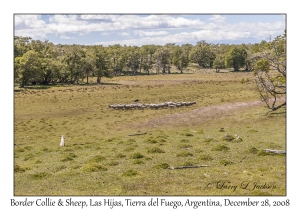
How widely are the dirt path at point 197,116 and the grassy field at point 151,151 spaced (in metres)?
0.16

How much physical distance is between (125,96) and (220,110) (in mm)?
34791

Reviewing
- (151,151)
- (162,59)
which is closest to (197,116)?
(151,151)

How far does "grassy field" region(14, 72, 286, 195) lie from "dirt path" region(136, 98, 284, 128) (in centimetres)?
16

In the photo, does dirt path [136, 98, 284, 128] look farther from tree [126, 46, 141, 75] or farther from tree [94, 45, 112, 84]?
tree [126, 46, 141, 75]

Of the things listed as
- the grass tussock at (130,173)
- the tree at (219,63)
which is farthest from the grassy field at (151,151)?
the tree at (219,63)

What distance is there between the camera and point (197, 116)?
5153 cm

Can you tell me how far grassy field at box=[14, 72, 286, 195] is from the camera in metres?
19.9

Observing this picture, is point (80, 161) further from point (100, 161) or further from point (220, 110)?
point (220, 110)

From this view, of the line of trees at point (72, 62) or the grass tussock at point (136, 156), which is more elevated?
the line of trees at point (72, 62)

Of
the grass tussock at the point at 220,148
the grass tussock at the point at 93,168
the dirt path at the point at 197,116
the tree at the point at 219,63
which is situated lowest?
the grass tussock at the point at 93,168

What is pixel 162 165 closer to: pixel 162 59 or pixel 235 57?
pixel 235 57

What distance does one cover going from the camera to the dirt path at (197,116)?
48.2m

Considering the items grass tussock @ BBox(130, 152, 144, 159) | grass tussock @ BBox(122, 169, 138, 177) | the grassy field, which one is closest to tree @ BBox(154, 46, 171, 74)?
the grassy field

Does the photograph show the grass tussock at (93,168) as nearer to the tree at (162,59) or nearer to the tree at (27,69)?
the tree at (27,69)
